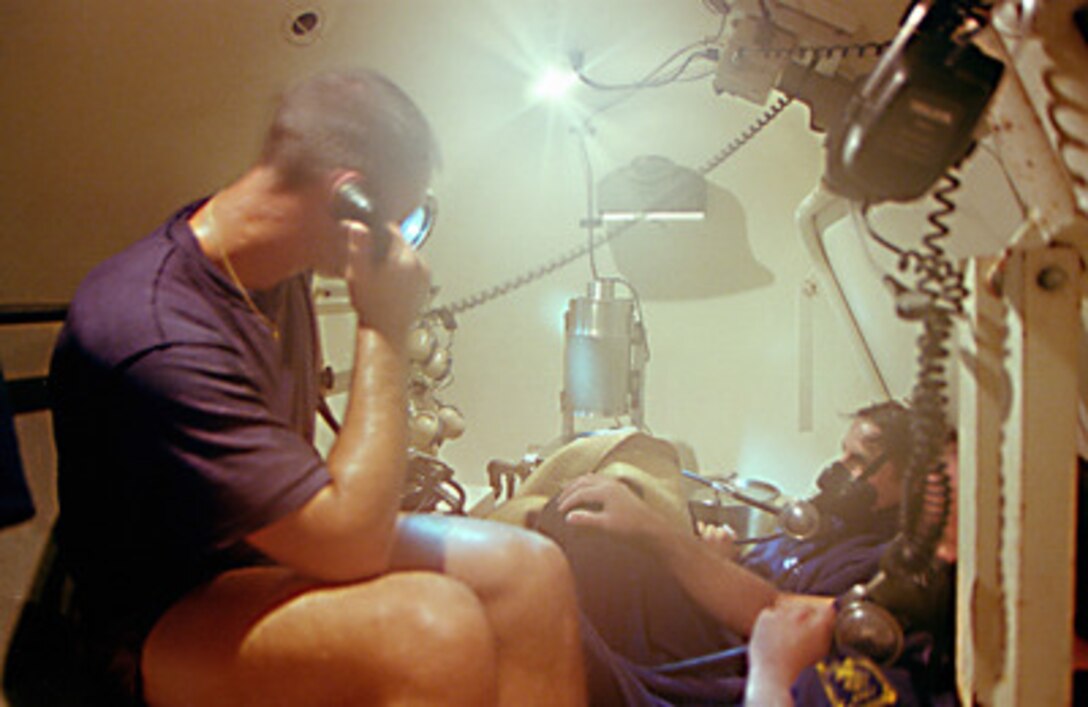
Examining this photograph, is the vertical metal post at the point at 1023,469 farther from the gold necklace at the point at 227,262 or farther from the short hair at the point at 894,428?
the gold necklace at the point at 227,262

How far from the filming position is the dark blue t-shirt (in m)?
0.63

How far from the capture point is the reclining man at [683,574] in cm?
84

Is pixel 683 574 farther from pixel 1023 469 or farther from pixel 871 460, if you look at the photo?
pixel 1023 469

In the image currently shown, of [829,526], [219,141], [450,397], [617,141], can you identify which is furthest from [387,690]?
[617,141]

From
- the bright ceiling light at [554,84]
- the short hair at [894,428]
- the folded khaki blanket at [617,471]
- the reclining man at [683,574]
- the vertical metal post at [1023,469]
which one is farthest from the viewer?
the bright ceiling light at [554,84]

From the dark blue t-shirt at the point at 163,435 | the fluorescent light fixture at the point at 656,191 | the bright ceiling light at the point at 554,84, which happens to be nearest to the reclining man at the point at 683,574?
the dark blue t-shirt at the point at 163,435

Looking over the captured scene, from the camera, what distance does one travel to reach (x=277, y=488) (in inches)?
24.4

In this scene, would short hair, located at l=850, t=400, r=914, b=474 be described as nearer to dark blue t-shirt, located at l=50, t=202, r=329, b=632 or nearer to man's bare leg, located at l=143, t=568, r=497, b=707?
man's bare leg, located at l=143, t=568, r=497, b=707

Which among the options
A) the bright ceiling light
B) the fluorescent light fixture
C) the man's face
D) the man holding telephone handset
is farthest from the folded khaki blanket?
the bright ceiling light

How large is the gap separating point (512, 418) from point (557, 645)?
1.02 m

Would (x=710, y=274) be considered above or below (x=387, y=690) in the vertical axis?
above

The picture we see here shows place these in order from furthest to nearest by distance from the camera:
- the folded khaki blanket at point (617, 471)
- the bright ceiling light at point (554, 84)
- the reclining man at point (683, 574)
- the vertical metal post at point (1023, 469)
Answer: the bright ceiling light at point (554, 84) < the folded khaki blanket at point (617, 471) < the reclining man at point (683, 574) < the vertical metal post at point (1023, 469)

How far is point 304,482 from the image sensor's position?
2.05 ft

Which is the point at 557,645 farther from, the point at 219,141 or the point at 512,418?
the point at 512,418
